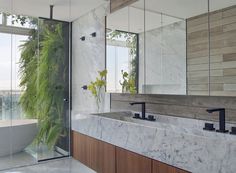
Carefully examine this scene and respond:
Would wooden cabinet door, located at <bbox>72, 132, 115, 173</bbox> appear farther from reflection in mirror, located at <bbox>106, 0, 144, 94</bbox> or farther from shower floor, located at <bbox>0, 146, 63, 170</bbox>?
shower floor, located at <bbox>0, 146, 63, 170</bbox>

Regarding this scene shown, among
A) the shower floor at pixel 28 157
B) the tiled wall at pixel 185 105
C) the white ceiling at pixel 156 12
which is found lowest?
the shower floor at pixel 28 157

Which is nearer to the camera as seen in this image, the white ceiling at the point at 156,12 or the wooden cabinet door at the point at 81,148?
the white ceiling at the point at 156,12

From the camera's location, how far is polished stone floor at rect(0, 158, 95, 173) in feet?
11.4

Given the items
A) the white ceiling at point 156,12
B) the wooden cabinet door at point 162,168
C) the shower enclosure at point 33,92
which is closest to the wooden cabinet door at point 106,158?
the wooden cabinet door at point 162,168

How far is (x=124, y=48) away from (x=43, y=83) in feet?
5.35

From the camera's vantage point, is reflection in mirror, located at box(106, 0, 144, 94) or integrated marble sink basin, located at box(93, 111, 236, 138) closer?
integrated marble sink basin, located at box(93, 111, 236, 138)

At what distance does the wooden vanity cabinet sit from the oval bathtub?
122cm

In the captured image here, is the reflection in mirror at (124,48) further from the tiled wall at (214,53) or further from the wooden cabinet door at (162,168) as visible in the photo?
the wooden cabinet door at (162,168)

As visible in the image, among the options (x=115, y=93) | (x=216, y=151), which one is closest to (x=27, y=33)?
(x=115, y=93)

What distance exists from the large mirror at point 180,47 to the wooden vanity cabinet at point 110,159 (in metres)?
0.75

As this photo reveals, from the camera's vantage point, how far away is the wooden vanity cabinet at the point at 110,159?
6.51ft

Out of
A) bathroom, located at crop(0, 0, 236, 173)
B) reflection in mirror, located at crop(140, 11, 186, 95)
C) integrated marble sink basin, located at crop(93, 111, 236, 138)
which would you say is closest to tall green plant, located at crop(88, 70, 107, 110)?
bathroom, located at crop(0, 0, 236, 173)

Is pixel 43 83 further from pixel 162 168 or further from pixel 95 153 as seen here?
pixel 162 168

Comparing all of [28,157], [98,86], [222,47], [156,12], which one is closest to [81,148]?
[98,86]
